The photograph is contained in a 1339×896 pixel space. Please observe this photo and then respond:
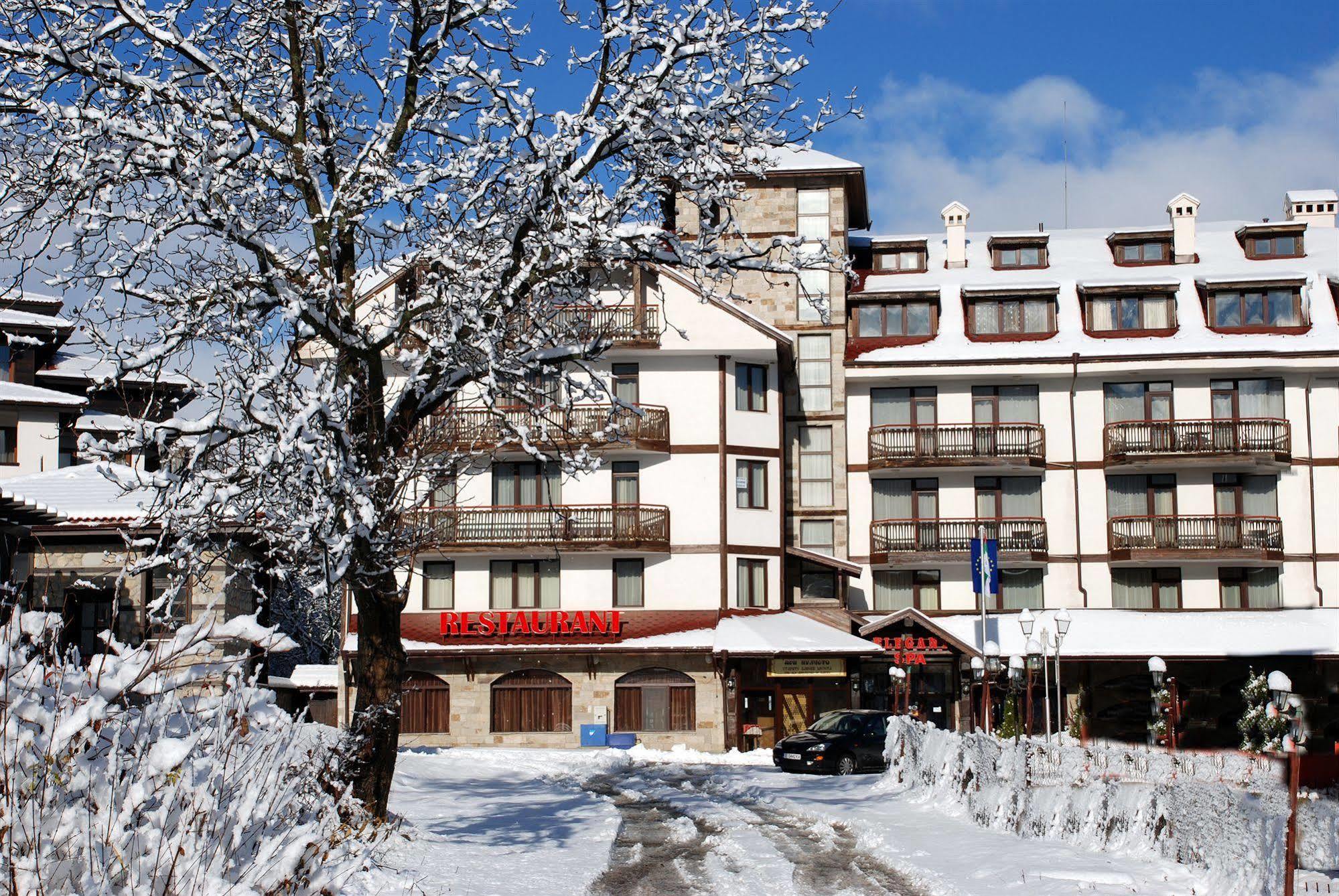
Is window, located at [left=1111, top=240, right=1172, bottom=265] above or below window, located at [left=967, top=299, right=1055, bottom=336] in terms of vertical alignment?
above

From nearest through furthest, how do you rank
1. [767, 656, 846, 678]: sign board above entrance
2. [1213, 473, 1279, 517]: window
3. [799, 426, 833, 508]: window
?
1. [767, 656, 846, 678]: sign board above entrance
2. [1213, 473, 1279, 517]: window
3. [799, 426, 833, 508]: window

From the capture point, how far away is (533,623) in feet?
131

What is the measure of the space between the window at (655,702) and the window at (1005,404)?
1298 cm

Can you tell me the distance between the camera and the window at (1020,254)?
48.3 metres

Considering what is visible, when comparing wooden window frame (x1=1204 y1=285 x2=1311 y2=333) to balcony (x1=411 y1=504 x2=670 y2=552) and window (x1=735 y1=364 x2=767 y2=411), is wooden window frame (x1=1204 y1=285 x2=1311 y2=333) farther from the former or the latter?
balcony (x1=411 y1=504 x2=670 y2=552)

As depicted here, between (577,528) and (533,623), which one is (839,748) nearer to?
(577,528)

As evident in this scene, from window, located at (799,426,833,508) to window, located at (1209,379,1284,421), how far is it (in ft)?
39.3

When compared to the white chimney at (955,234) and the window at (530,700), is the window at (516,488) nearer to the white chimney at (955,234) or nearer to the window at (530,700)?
the window at (530,700)

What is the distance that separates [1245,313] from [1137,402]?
187 inches

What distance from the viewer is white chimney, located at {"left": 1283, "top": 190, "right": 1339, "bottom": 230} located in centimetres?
5066

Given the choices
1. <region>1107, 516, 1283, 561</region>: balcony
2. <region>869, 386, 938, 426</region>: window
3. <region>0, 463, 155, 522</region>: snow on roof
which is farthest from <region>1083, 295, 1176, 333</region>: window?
<region>0, 463, 155, 522</region>: snow on roof

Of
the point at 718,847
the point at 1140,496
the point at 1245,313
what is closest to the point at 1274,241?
the point at 1245,313

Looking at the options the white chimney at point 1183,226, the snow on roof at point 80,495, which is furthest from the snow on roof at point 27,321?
the white chimney at point 1183,226

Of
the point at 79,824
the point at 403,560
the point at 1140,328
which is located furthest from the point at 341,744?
the point at 1140,328
